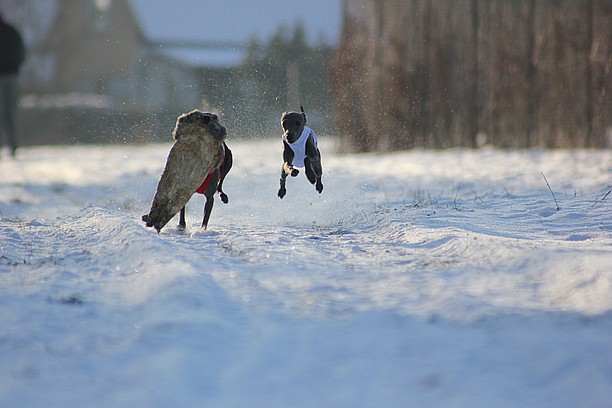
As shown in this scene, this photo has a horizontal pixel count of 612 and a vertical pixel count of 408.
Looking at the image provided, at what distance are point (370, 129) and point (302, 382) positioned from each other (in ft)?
42.1

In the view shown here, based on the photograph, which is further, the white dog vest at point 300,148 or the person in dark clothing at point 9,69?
the person in dark clothing at point 9,69

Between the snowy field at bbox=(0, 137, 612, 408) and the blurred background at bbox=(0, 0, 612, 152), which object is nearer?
the snowy field at bbox=(0, 137, 612, 408)

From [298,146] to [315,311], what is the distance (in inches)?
143

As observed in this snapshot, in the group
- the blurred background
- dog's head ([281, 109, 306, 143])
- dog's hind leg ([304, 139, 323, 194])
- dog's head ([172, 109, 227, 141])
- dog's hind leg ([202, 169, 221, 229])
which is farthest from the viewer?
the blurred background

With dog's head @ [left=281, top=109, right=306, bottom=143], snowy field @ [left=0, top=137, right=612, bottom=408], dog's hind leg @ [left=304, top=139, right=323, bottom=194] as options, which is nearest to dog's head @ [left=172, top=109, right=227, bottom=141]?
snowy field @ [left=0, top=137, right=612, bottom=408]

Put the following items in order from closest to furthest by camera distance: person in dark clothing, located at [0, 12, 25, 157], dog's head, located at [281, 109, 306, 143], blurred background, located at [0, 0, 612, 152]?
dog's head, located at [281, 109, 306, 143]
blurred background, located at [0, 0, 612, 152]
person in dark clothing, located at [0, 12, 25, 157]

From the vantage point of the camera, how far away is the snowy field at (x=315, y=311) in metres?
2.88

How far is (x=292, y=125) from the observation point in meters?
6.98

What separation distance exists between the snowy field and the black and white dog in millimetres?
845

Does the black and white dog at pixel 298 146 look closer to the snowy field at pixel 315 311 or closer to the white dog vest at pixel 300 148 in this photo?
the white dog vest at pixel 300 148

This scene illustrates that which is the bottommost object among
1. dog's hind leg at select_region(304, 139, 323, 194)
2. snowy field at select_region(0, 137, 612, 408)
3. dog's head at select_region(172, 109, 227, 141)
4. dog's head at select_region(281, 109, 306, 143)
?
snowy field at select_region(0, 137, 612, 408)

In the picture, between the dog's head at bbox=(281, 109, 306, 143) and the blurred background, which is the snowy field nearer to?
the dog's head at bbox=(281, 109, 306, 143)

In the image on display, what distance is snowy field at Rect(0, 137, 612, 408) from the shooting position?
2.88 metres

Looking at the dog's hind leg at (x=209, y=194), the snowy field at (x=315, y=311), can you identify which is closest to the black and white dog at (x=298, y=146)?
the snowy field at (x=315, y=311)
